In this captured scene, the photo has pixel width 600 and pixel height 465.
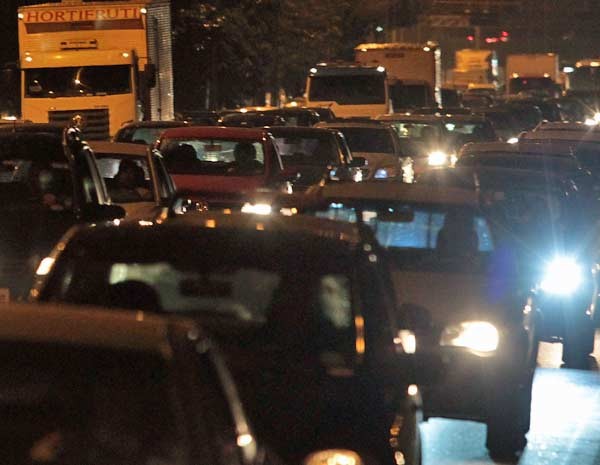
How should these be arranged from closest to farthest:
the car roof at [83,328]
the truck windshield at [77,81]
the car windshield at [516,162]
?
1. the car roof at [83,328]
2. the car windshield at [516,162]
3. the truck windshield at [77,81]

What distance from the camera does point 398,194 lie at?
33.2 ft

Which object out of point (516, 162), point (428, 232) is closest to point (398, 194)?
point (428, 232)

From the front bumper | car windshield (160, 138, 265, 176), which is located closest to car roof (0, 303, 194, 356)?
the front bumper

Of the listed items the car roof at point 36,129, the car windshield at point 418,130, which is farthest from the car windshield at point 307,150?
the car roof at point 36,129

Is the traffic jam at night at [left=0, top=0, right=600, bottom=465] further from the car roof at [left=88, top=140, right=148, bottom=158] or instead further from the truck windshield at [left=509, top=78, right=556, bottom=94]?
the truck windshield at [left=509, top=78, right=556, bottom=94]

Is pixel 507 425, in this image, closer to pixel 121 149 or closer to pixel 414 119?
pixel 121 149

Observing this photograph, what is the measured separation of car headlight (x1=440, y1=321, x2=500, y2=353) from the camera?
8977 mm

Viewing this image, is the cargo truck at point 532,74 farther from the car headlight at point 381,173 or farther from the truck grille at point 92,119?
the car headlight at point 381,173

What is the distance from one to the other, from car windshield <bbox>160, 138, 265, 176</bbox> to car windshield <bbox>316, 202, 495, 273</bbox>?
8.47 meters

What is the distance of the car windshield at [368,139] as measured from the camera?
25.9 meters

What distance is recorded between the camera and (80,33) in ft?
103

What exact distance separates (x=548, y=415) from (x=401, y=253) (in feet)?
5.83

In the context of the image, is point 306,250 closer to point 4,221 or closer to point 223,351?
point 223,351

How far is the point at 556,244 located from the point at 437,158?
1544 cm
